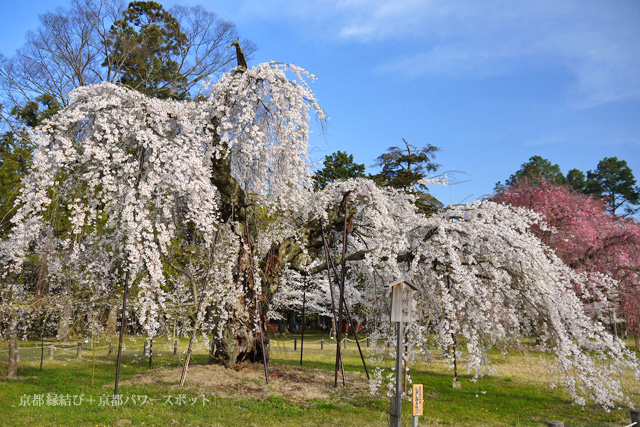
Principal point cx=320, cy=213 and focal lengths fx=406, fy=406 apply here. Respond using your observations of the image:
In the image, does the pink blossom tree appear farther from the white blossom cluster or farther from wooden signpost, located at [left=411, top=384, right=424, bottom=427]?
wooden signpost, located at [left=411, top=384, right=424, bottom=427]

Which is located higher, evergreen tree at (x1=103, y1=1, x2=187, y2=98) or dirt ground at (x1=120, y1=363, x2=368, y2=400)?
evergreen tree at (x1=103, y1=1, x2=187, y2=98)

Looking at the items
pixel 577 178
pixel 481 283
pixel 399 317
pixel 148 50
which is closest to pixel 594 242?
pixel 481 283

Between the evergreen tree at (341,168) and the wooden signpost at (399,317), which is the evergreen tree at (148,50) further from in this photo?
the wooden signpost at (399,317)

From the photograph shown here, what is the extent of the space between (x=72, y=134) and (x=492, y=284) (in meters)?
8.93

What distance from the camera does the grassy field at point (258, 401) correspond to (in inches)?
265

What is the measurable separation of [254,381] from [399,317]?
14.9 ft

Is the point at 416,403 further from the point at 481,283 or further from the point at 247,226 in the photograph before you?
the point at 247,226

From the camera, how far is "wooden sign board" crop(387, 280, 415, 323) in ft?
19.1

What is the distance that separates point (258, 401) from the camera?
304 inches

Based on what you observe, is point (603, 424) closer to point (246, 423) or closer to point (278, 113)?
point (246, 423)

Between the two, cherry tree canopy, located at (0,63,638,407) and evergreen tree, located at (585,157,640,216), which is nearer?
cherry tree canopy, located at (0,63,638,407)

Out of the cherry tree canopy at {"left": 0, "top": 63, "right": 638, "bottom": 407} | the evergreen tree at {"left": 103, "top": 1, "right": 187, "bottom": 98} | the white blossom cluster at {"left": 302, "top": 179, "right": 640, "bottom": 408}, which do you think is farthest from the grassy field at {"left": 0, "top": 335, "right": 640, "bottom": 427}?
the evergreen tree at {"left": 103, "top": 1, "right": 187, "bottom": 98}

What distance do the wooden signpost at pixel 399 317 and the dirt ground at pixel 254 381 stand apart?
3.01 metres

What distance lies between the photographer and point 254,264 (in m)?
9.16
